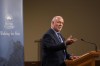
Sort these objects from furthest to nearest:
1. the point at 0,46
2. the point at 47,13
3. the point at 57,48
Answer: the point at 47,13
the point at 0,46
the point at 57,48

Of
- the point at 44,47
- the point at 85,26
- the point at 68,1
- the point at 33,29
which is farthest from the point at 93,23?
the point at 44,47

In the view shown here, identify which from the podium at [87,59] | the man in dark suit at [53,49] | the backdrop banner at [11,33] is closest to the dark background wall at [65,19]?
the backdrop banner at [11,33]

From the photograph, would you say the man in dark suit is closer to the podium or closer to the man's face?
the man's face

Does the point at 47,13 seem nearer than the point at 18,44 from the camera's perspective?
No

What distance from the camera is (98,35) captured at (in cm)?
802

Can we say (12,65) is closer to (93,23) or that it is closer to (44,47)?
(44,47)

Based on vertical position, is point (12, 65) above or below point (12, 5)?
below

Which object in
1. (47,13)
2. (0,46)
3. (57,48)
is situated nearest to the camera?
(57,48)

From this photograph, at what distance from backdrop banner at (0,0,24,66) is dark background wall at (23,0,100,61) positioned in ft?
10.8

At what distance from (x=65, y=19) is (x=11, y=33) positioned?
3.65 meters

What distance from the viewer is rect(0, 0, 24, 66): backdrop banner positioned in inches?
177

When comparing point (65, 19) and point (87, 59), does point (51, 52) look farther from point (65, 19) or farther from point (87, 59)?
point (65, 19)

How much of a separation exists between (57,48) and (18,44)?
1342mm

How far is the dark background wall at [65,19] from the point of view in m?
7.98
